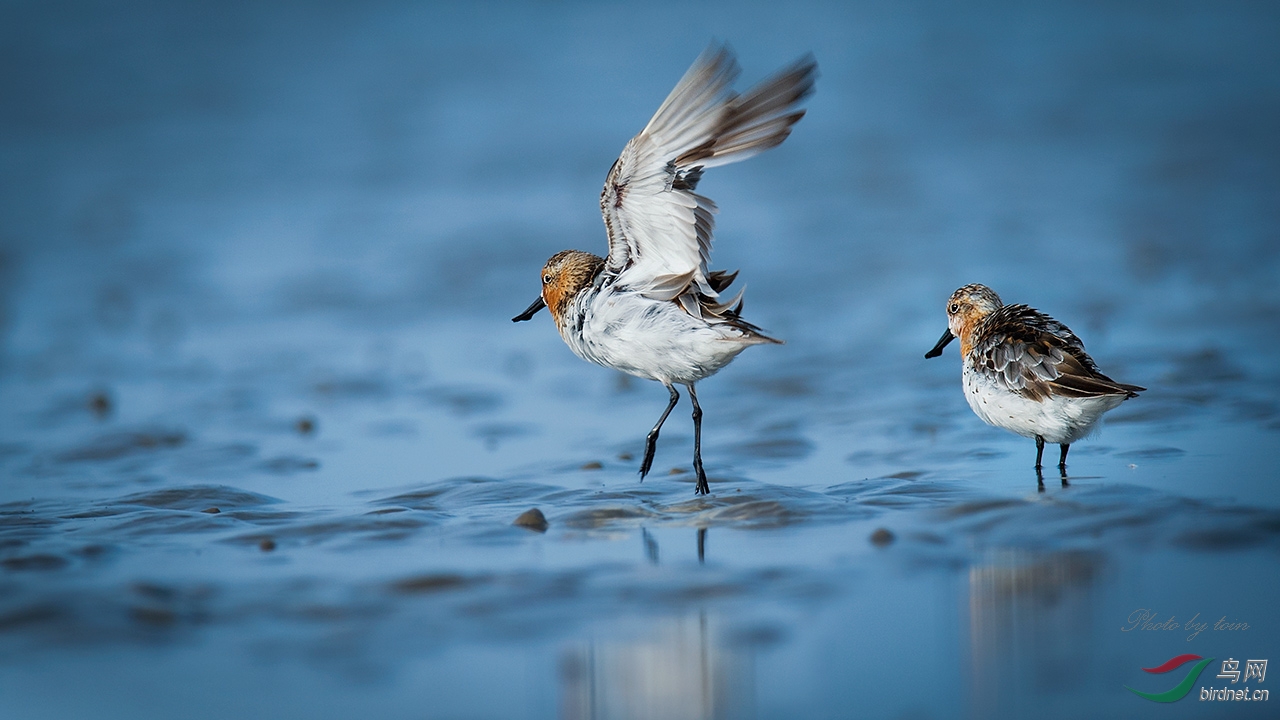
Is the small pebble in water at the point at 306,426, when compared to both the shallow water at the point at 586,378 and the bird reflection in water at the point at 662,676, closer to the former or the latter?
the shallow water at the point at 586,378

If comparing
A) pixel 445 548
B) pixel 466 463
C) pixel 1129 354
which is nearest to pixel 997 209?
pixel 1129 354

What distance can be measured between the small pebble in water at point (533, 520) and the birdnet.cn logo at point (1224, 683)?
2464 mm

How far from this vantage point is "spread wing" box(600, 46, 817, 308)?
17.0 ft

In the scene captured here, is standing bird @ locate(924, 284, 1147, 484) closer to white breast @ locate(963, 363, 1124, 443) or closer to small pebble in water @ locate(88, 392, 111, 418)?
white breast @ locate(963, 363, 1124, 443)

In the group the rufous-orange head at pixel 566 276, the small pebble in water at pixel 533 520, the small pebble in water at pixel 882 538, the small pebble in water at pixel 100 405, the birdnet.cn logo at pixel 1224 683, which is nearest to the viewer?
the birdnet.cn logo at pixel 1224 683

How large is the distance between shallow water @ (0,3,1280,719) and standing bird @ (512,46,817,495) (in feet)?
2.22

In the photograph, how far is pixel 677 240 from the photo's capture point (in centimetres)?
571

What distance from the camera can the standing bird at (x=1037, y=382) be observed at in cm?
527

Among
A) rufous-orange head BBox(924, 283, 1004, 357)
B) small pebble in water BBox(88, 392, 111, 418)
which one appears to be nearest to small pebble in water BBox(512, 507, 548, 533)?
rufous-orange head BBox(924, 283, 1004, 357)

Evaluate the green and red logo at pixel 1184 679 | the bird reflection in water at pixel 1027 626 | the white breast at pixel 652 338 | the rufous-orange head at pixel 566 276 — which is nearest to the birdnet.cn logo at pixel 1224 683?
the green and red logo at pixel 1184 679

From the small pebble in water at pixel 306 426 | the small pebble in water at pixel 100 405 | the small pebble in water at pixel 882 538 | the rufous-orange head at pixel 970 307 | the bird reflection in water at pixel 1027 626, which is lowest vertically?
the bird reflection in water at pixel 1027 626

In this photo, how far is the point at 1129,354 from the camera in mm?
7562

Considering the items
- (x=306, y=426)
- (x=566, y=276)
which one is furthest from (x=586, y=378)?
(x=306, y=426)

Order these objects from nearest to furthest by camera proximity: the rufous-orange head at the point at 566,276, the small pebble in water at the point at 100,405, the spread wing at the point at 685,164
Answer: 1. the spread wing at the point at 685,164
2. the rufous-orange head at the point at 566,276
3. the small pebble in water at the point at 100,405
